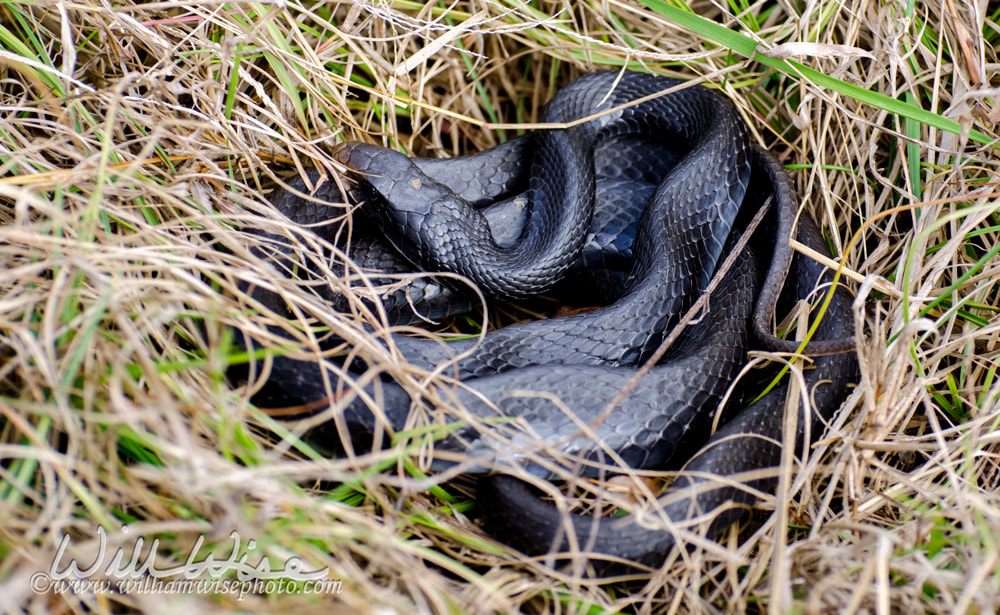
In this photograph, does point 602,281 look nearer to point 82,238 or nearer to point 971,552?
point 971,552

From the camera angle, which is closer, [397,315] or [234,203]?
[234,203]

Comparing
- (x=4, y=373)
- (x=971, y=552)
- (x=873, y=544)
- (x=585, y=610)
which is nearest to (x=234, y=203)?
(x=4, y=373)

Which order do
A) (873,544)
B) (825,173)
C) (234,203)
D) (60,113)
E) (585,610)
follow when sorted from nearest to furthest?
1. (873,544)
2. (585,610)
3. (60,113)
4. (234,203)
5. (825,173)

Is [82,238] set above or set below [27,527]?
above

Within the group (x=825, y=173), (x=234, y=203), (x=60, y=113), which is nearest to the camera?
(x=60, y=113)

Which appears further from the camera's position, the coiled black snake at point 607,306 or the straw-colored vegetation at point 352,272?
the coiled black snake at point 607,306
